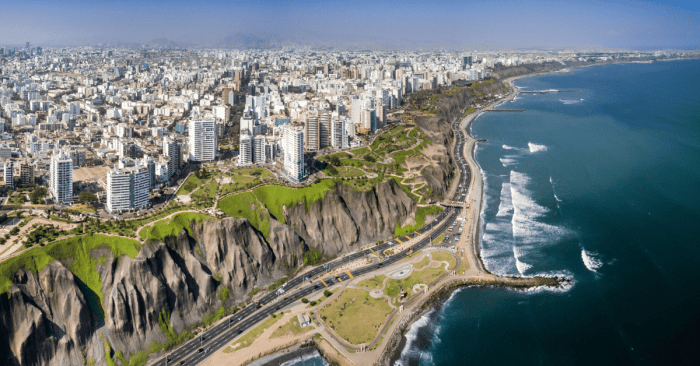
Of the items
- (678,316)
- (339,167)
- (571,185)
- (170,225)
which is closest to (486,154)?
(571,185)

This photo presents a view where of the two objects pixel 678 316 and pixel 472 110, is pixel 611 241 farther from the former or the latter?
pixel 472 110

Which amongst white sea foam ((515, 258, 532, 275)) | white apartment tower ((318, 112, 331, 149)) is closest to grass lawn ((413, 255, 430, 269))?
white sea foam ((515, 258, 532, 275))

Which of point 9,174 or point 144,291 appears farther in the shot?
point 9,174

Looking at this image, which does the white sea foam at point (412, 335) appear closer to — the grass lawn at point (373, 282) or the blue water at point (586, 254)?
the blue water at point (586, 254)

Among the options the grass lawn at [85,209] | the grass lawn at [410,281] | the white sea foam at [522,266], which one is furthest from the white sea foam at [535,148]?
the grass lawn at [85,209]

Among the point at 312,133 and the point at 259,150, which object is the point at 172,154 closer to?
the point at 259,150

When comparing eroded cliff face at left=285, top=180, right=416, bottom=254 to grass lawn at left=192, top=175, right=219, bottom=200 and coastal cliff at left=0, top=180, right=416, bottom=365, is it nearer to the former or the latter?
coastal cliff at left=0, top=180, right=416, bottom=365

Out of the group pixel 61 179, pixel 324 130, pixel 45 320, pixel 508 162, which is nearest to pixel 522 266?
pixel 324 130
